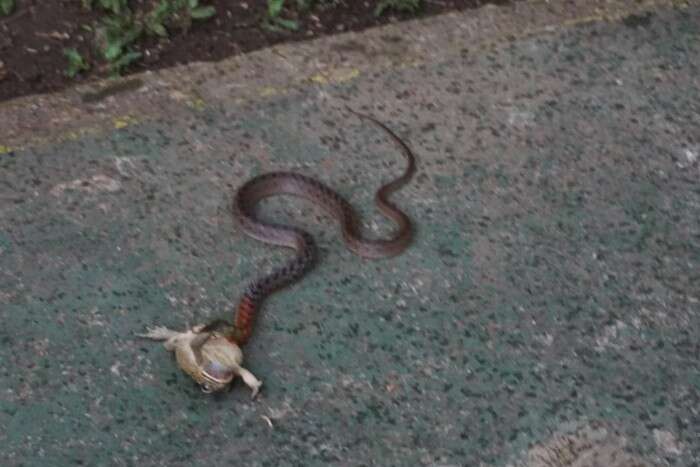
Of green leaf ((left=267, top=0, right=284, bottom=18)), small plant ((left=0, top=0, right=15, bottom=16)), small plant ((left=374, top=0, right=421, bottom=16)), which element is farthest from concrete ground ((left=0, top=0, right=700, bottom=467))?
small plant ((left=0, top=0, right=15, bottom=16))

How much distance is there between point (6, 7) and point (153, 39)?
0.59 metres

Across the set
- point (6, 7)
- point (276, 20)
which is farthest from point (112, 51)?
point (276, 20)

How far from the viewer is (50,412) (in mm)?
3184

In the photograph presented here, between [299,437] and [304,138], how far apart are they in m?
1.33

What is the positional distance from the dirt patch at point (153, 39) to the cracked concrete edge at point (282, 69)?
0.17 metres

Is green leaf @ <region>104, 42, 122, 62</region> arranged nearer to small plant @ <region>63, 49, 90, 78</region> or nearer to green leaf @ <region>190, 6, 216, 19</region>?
small plant @ <region>63, 49, 90, 78</region>

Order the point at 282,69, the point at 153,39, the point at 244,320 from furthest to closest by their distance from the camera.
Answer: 1. the point at 153,39
2. the point at 282,69
3. the point at 244,320

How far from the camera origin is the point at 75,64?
4.54 metres

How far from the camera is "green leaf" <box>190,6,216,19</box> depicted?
4.78 m

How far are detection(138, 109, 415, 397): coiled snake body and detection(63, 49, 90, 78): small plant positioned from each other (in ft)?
3.30

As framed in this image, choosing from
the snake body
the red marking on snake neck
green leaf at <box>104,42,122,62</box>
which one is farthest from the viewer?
green leaf at <box>104,42,122,62</box>

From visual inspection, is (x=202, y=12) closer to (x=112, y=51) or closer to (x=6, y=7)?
(x=112, y=51)

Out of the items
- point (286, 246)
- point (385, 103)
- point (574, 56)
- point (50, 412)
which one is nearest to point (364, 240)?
point (286, 246)

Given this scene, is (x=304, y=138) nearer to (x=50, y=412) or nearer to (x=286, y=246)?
(x=286, y=246)
